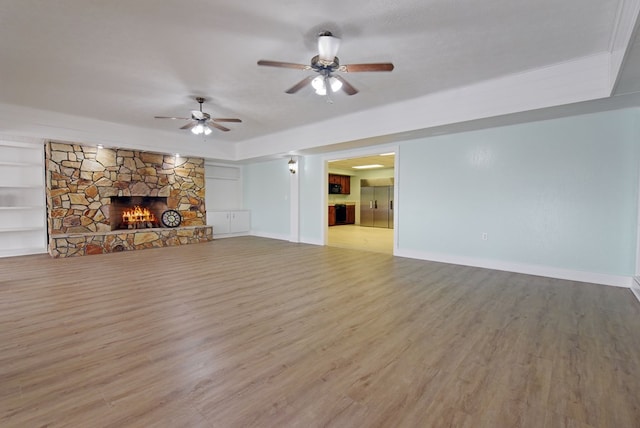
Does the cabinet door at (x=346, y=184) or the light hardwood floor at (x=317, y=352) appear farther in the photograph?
the cabinet door at (x=346, y=184)

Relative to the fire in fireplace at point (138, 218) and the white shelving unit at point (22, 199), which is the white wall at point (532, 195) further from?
the white shelving unit at point (22, 199)

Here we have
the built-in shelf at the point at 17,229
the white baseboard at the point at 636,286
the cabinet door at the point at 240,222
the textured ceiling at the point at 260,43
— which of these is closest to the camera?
the textured ceiling at the point at 260,43

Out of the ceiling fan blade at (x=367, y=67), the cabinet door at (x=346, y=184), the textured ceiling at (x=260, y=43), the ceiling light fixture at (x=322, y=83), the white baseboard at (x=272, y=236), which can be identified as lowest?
the white baseboard at (x=272, y=236)

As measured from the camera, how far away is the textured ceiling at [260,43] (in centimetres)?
248

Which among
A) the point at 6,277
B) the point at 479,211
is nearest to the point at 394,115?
the point at 479,211

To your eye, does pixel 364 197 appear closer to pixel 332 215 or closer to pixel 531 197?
pixel 332 215

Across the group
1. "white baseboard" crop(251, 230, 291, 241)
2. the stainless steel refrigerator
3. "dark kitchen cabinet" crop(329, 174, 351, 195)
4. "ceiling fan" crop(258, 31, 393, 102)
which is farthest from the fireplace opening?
the stainless steel refrigerator

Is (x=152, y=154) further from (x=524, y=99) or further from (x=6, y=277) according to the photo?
(x=524, y=99)

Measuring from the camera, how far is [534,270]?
176 inches

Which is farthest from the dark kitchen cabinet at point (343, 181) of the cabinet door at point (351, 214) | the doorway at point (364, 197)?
the cabinet door at point (351, 214)

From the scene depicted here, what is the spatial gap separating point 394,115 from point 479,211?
2169mm

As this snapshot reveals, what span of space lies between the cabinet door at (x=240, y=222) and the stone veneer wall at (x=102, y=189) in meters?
1.06

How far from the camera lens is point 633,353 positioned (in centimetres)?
222

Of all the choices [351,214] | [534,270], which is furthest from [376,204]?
[534,270]
